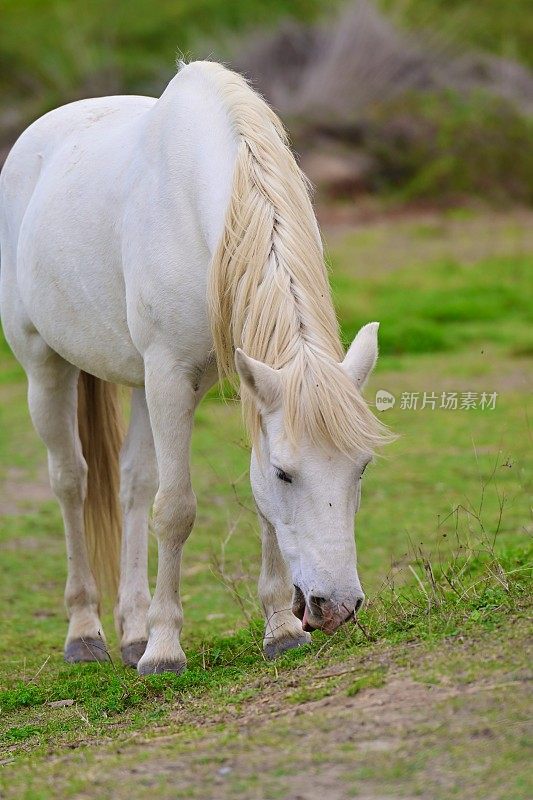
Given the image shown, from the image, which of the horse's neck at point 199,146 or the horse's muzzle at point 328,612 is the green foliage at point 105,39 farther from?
the horse's muzzle at point 328,612

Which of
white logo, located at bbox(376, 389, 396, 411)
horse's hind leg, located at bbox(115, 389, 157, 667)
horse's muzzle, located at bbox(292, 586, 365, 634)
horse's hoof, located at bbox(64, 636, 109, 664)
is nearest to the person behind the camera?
horse's muzzle, located at bbox(292, 586, 365, 634)

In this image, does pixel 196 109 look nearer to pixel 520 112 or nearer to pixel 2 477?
pixel 2 477

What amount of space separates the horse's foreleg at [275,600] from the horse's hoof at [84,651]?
90cm

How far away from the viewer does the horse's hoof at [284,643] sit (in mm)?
4145

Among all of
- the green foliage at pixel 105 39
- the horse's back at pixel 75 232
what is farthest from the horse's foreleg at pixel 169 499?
the green foliage at pixel 105 39

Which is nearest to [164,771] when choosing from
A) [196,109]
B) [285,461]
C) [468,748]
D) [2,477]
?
[468,748]

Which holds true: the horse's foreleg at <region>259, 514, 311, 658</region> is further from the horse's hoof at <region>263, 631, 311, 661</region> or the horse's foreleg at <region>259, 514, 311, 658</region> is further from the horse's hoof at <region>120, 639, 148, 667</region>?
the horse's hoof at <region>120, 639, 148, 667</region>

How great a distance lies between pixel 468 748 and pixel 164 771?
2.22ft

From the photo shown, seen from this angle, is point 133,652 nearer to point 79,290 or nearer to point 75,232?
point 79,290

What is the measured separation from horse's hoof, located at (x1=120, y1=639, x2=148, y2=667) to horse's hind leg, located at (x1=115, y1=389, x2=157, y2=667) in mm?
121

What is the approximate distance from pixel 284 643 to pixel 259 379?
118 cm

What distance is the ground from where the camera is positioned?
267 cm

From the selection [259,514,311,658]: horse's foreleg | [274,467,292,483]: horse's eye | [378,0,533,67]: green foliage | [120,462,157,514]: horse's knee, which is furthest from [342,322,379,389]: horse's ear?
[378,0,533,67]: green foliage

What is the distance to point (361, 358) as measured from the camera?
3520mm
